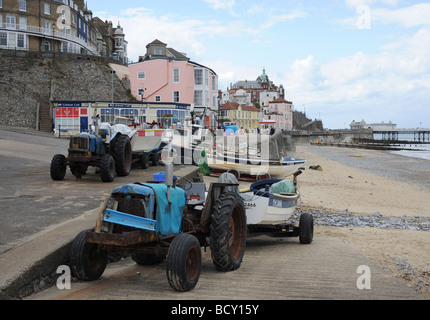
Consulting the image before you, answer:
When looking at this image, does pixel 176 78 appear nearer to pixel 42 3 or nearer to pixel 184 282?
pixel 42 3

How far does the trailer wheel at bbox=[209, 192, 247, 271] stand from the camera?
652 cm

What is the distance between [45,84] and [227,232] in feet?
171

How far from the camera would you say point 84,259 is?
18.9ft

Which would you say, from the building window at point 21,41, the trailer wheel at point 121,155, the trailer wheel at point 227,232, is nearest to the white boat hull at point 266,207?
the trailer wheel at point 227,232

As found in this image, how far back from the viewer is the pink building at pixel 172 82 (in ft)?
188

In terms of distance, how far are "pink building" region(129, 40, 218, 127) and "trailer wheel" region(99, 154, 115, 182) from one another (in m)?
42.4

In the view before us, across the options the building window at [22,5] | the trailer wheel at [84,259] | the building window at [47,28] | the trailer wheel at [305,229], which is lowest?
the trailer wheel at [305,229]

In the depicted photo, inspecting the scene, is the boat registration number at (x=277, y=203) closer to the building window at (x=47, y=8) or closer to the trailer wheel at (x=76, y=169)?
the trailer wheel at (x=76, y=169)

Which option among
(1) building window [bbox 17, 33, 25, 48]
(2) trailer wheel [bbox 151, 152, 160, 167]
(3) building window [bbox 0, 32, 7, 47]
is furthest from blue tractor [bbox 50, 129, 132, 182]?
(3) building window [bbox 0, 32, 7, 47]

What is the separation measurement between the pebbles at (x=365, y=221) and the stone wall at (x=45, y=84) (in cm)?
3850

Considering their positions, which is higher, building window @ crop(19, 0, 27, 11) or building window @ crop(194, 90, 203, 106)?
building window @ crop(19, 0, 27, 11)

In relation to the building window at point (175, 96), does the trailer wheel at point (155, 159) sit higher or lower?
lower

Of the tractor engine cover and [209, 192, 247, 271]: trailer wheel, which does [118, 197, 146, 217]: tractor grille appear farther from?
[209, 192, 247, 271]: trailer wheel
